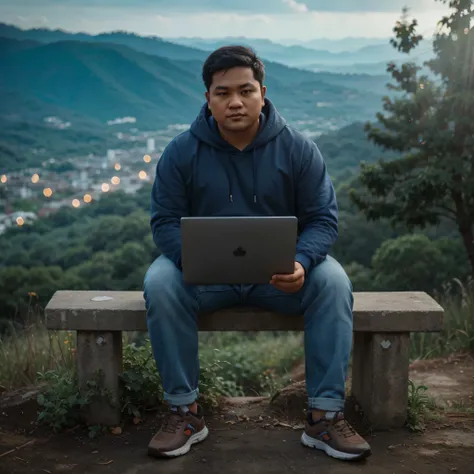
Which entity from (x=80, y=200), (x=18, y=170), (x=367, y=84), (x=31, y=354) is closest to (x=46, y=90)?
(x=18, y=170)

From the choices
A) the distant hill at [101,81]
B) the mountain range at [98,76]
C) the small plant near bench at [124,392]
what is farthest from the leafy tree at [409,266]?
the mountain range at [98,76]

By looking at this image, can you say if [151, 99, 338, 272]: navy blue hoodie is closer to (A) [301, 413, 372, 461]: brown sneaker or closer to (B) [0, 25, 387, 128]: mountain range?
(A) [301, 413, 372, 461]: brown sneaker

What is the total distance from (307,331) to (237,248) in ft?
1.55

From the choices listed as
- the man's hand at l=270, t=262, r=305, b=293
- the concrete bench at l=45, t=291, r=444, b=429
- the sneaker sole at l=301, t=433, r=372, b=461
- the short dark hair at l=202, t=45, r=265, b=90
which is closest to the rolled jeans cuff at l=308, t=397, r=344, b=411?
the sneaker sole at l=301, t=433, r=372, b=461

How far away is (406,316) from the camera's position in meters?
3.12

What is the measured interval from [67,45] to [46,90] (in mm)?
3950

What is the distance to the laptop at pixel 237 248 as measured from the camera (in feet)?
8.97

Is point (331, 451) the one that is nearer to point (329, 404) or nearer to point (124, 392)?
point (329, 404)

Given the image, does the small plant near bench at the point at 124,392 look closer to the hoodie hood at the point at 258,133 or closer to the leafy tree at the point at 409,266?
the hoodie hood at the point at 258,133

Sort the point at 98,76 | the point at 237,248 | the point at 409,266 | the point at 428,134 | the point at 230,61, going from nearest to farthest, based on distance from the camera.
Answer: the point at 237,248, the point at 230,61, the point at 428,134, the point at 409,266, the point at 98,76

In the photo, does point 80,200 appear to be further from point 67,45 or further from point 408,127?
point 408,127

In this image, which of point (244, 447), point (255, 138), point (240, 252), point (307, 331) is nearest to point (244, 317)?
point (307, 331)

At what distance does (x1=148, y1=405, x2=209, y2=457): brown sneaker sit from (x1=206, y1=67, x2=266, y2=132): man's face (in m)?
1.22

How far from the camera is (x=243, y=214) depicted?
3.14 metres
